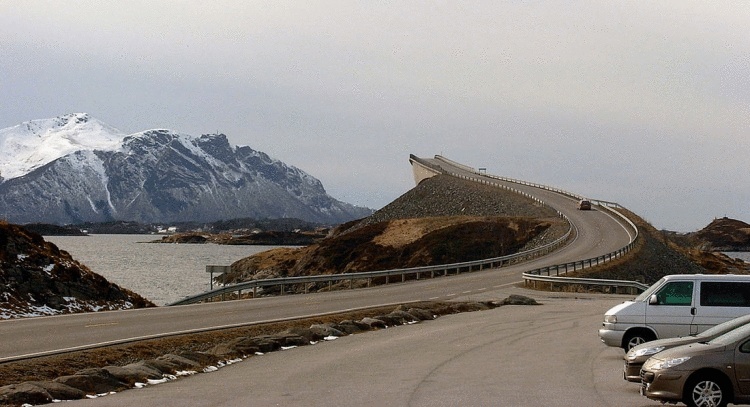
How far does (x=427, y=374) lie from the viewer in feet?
59.6

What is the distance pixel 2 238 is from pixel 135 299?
558 centimetres

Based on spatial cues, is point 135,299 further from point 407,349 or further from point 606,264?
point 606,264

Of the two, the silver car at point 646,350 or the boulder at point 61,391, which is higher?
the silver car at point 646,350

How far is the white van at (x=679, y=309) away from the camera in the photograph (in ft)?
64.6

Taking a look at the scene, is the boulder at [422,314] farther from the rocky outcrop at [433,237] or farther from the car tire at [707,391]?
the rocky outcrop at [433,237]

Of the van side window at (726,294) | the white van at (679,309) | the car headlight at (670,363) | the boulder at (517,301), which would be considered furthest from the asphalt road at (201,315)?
the van side window at (726,294)

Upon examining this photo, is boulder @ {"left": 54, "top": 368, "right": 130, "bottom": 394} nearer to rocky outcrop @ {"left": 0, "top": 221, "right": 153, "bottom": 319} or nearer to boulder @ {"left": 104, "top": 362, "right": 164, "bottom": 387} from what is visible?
boulder @ {"left": 104, "top": 362, "right": 164, "bottom": 387}

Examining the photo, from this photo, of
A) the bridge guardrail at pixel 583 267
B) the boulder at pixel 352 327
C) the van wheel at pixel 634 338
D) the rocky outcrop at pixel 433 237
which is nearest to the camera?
the van wheel at pixel 634 338

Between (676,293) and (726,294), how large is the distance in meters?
0.91

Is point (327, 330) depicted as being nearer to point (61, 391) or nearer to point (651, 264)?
point (61, 391)

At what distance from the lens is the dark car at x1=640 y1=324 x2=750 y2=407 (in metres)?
13.7

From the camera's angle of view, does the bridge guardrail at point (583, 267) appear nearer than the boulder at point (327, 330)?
No

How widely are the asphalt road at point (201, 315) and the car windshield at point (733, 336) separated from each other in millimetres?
11850

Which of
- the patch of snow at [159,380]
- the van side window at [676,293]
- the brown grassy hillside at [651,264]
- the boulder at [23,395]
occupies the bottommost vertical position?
the patch of snow at [159,380]
